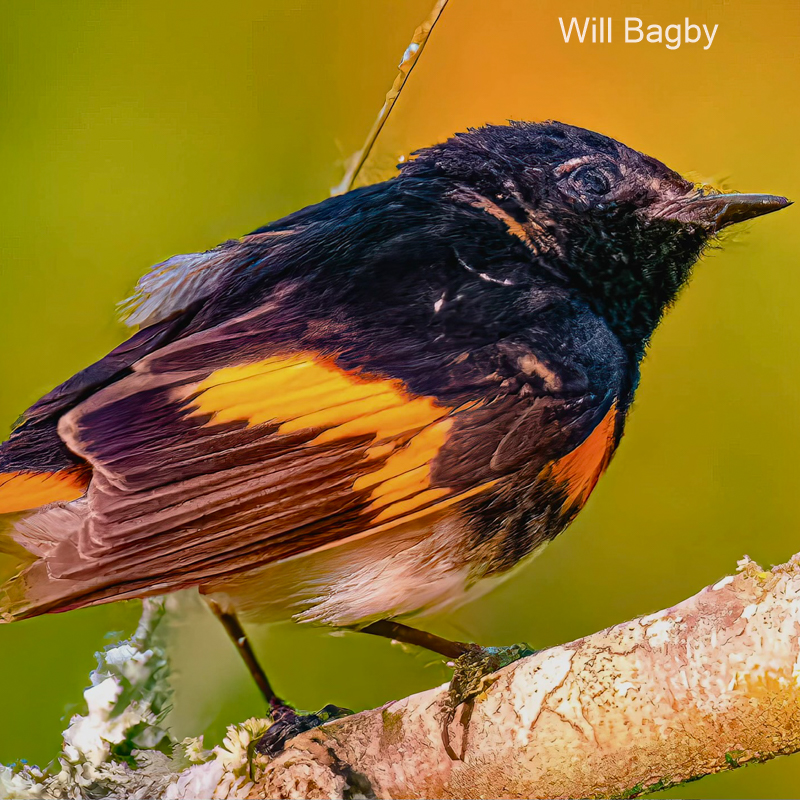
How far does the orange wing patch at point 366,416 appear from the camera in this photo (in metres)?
0.80

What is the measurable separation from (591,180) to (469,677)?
642 mm

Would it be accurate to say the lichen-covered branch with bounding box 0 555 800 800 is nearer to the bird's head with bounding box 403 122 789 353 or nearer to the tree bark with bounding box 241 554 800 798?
the tree bark with bounding box 241 554 800 798

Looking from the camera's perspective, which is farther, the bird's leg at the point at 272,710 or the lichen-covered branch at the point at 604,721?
the bird's leg at the point at 272,710

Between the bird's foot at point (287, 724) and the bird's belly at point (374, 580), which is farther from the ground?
the bird's belly at point (374, 580)

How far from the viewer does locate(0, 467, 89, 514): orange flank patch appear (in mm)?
840

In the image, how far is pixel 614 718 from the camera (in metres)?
0.71

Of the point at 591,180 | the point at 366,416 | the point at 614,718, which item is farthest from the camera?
the point at 591,180

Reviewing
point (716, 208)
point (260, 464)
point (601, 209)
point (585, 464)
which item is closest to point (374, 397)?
point (260, 464)

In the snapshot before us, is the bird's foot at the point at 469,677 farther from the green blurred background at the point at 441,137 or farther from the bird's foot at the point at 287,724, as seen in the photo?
the bird's foot at the point at 287,724

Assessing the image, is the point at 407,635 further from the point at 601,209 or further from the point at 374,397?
the point at 601,209

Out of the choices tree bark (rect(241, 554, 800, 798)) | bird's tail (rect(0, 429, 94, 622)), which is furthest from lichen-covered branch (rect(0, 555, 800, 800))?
bird's tail (rect(0, 429, 94, 622))

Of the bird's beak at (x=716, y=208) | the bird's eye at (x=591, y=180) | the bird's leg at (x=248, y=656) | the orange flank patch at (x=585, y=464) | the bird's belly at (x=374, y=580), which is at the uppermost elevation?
the bird's eye at (x=591, y=180)

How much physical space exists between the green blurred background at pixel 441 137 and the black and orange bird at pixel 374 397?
57 millimetres

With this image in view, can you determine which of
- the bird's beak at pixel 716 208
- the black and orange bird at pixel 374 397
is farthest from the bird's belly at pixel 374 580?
the bird's beak at pixel 716 208
